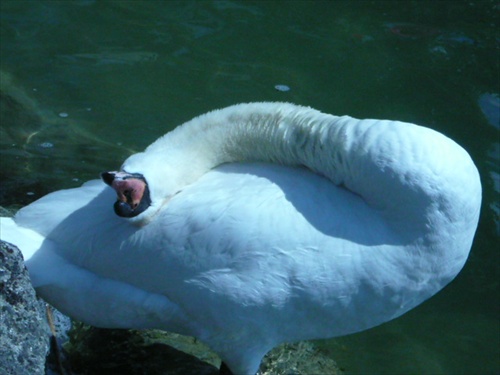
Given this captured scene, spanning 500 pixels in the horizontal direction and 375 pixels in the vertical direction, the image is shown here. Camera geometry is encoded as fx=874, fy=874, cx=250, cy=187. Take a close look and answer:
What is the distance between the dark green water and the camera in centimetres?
562

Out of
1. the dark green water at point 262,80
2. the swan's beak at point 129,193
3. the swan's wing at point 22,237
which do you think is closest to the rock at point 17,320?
the swan's beak at point 129,193

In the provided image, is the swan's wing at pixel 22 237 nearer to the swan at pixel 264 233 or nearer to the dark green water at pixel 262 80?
the swan at pixel 264 233

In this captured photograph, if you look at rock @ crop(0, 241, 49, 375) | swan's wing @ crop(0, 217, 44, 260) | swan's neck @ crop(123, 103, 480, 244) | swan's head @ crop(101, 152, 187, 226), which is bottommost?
swan's wing @ crop(0, 217, 44, 260)

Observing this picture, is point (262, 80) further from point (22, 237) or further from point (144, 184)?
point (144, 184)

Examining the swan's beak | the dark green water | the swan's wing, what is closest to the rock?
the swan's beak

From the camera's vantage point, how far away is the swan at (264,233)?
3.57 meters

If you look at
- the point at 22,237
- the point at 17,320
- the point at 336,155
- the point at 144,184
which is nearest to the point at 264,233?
the point at 336,155

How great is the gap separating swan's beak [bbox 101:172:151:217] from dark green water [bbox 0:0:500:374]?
187 centimetres

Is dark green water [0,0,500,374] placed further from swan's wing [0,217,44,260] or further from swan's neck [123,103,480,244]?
swan's neck [123,103,480,244]

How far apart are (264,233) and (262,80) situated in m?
3.94

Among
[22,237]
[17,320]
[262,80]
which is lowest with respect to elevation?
[262,80]

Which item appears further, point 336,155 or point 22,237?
point 22,237

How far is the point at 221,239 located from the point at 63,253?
2.87ft

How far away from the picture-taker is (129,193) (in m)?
3.71
